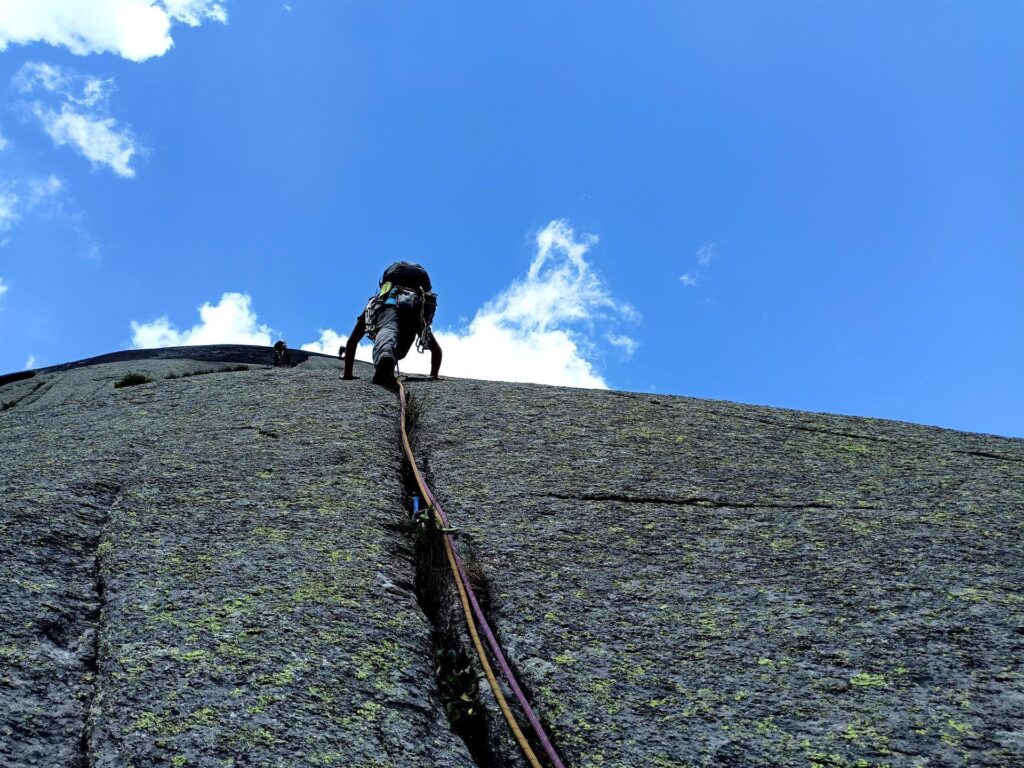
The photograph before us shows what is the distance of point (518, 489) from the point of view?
255 inches

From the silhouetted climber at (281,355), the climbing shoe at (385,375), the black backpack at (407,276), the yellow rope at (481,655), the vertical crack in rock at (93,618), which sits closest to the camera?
the vertical crack in rock at (93,618)

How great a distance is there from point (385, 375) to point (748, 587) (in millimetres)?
7293

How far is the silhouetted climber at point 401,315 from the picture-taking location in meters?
12.4

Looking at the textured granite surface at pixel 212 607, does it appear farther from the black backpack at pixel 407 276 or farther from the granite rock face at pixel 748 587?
the black backpack at pixel 407 276

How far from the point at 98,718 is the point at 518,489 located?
144 inches

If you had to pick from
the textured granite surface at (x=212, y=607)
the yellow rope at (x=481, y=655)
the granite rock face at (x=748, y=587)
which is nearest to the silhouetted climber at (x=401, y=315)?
the granite rock face at (x=748, y=587)

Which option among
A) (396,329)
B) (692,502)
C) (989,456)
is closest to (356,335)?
(396,329)

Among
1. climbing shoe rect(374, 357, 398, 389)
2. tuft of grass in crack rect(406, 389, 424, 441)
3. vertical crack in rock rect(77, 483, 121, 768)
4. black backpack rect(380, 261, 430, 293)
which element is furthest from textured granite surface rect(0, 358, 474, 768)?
black backpack rect(380, 261, 430, 293)

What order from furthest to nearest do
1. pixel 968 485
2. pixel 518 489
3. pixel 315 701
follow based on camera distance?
pixel 968 485 < pixel 518 489 < pixel 315 701

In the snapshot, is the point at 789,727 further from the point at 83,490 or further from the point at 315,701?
the point at 83,490

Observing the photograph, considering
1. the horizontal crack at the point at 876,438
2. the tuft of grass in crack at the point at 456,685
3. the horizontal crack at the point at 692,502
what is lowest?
the tuft of grass in crack at the point at 456,685

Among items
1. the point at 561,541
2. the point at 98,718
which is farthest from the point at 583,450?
the point at 98,718

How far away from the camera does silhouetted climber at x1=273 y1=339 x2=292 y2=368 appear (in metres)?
22.0

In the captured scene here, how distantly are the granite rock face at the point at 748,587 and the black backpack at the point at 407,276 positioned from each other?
4.84 meters
